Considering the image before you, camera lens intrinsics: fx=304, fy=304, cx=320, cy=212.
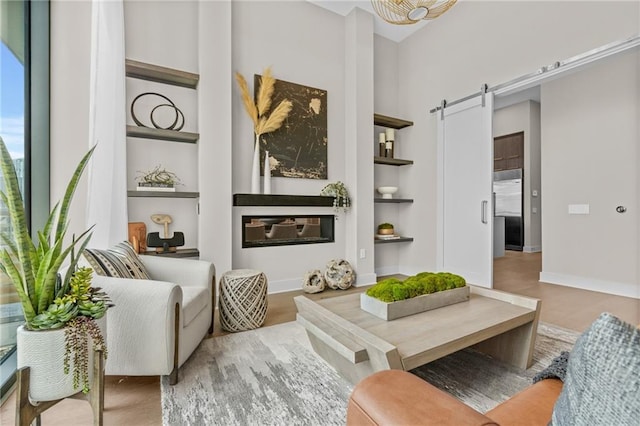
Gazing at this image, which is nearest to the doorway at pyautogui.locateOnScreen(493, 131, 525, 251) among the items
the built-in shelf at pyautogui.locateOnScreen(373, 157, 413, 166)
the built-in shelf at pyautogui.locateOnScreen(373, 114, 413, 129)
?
the built-in shelf at pyautogui.locateOnScreen(373, 114, 413, 129)

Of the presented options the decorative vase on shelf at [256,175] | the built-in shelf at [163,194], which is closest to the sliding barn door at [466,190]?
the decorative vase on shelf at [256,175]

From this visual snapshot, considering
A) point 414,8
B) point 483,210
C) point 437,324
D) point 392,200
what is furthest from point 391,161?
point 437,324

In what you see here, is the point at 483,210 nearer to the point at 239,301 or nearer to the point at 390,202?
the point at 390,202

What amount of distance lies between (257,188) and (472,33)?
3383 mm

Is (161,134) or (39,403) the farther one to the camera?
(161,134)

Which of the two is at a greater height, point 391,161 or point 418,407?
point 391,161

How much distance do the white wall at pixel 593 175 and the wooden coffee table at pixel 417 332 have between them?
2.65m

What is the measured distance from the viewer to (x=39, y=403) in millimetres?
1190

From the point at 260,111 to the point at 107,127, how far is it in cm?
150

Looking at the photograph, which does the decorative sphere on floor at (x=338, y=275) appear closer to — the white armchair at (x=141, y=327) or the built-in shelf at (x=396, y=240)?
the built-in shelf at (x=396, y=240)

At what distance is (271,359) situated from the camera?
1.98 metres

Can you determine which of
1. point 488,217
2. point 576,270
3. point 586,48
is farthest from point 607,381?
point 576,270

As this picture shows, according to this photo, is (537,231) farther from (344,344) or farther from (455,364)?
(344,344)

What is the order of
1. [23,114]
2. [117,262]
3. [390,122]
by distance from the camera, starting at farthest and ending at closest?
[390,122] → [23,114] → [117,262]
